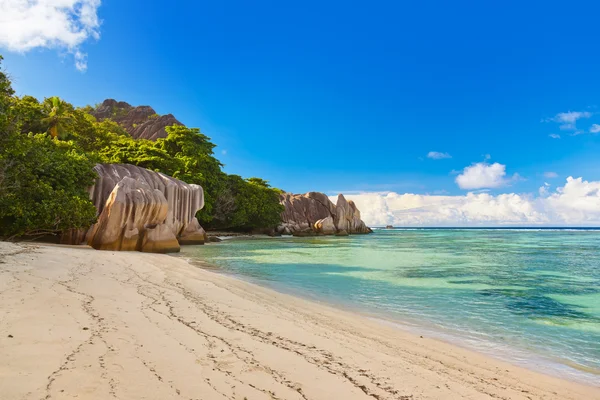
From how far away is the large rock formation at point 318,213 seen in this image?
63.9 m

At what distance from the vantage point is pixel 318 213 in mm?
69312

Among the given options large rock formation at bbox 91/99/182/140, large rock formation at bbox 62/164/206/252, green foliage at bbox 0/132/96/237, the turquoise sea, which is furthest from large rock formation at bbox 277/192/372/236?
the turquoise sea

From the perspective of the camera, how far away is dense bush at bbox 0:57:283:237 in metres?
13.6

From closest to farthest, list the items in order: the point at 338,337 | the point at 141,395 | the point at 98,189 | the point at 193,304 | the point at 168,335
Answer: the point at 141,395 → the point at 168,335 → the point at 338,337 → the point at 193,304 → the point at 98,189

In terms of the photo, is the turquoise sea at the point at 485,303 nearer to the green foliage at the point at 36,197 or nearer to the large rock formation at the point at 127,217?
the large rock formation at the point at 127,217

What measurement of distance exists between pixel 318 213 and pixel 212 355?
66.2 metres

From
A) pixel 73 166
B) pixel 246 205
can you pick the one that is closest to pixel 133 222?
pixel 73 166

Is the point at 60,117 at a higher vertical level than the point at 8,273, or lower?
higher

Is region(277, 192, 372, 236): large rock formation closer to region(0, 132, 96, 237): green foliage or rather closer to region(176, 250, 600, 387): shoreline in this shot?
region(0, 132, 96, 237): green foliage

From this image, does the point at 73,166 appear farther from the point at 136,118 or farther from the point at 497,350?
the point at 136,118

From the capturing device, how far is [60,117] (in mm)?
34312

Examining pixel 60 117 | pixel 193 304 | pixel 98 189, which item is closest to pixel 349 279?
pixel 193 304

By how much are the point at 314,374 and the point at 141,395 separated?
1453 mm

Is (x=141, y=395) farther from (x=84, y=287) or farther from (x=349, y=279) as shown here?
(x=349, y=279)
